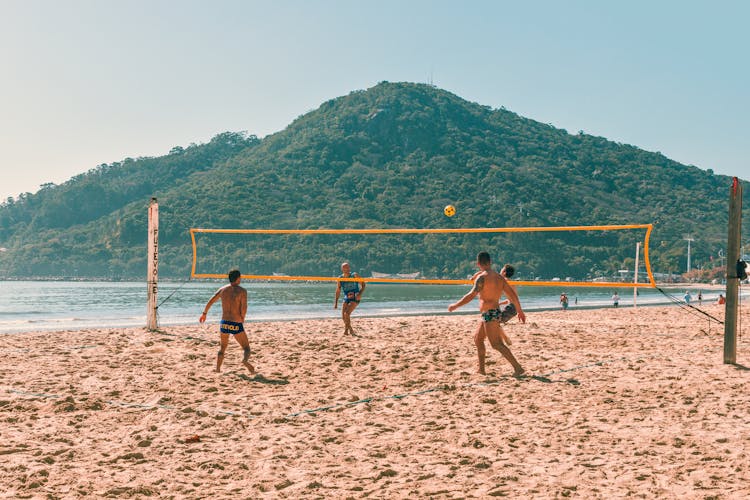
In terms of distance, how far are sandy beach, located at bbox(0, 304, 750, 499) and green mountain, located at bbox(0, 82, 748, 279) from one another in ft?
189

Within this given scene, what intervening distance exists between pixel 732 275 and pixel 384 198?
90.3 metres

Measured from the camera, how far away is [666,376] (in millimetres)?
6547

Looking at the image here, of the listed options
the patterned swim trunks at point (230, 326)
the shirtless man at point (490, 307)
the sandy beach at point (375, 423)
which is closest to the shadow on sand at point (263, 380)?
the sandy beach at point (375, 423)

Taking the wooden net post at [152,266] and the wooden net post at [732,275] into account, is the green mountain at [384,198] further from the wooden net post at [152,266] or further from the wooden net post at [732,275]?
the wooden net post at [732,275]

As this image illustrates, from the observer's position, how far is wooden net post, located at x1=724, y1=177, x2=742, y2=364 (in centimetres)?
728

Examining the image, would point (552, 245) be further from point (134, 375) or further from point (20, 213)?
point (20, 213)

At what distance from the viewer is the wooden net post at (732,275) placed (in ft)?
23.9

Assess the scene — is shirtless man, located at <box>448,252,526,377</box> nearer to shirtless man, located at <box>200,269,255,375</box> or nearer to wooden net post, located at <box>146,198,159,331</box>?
shirtless man, located at <box>200,269,255,375</box>

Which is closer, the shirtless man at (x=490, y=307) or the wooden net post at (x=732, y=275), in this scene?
the shirtless man at (x=490, y=307)

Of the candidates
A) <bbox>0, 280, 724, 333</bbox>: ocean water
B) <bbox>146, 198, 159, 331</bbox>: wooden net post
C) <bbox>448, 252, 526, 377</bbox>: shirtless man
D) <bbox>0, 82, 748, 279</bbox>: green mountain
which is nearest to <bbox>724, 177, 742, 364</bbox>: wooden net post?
<bbox>448, 252, 526, 377</bbox>: shirtless man

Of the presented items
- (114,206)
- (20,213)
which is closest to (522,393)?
(114,206)

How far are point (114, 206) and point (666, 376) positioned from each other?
395 feet

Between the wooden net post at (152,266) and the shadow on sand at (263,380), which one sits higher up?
the wooden net post at (152,266)

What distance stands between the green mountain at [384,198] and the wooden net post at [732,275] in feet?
190
